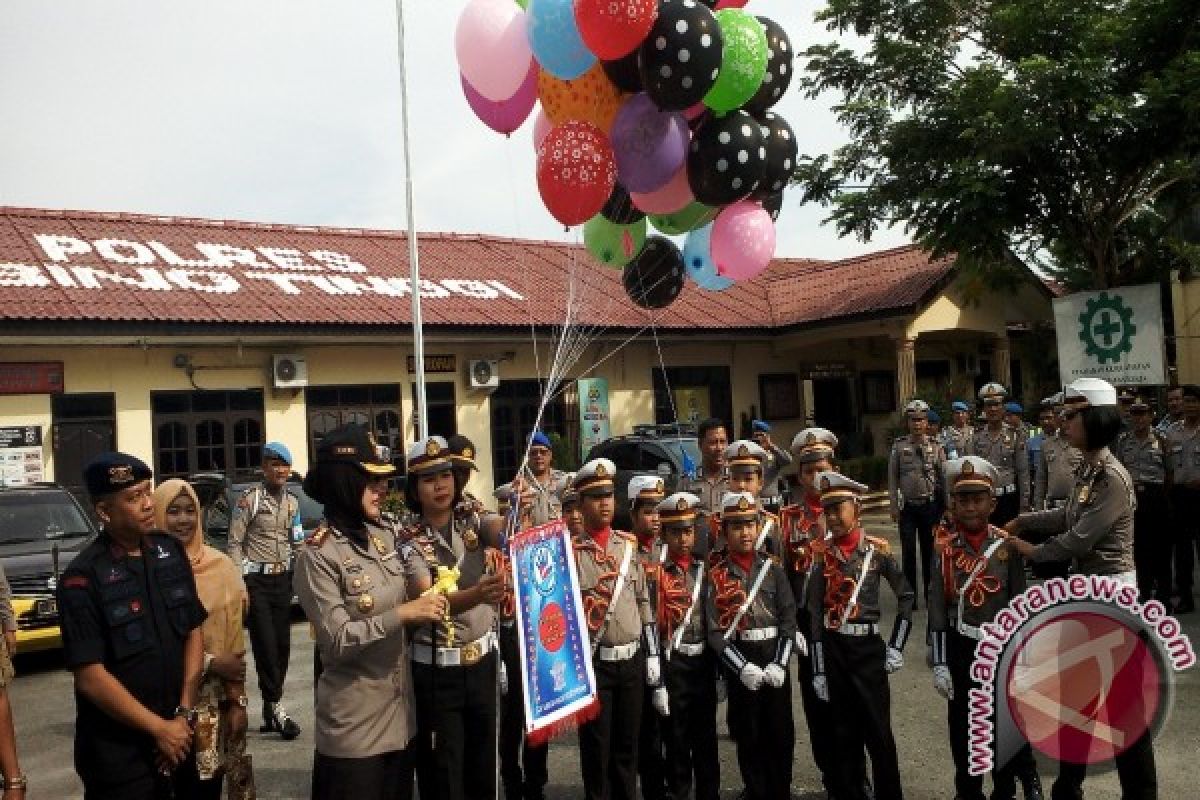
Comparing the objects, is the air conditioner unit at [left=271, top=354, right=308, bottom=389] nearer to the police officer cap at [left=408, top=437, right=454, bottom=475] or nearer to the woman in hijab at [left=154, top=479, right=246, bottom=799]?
the woman in hijab at [left=154, top=479, right=246, bottom=799]

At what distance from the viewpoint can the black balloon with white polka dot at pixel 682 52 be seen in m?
5.19

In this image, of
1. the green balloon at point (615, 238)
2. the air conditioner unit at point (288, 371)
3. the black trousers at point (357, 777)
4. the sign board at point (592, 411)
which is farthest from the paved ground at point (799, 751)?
the sign board at point (592, 411)

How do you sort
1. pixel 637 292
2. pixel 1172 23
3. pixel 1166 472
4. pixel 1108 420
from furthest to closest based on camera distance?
pixel 1172 23, pixel 1166 472, pixel 637 292, pixel 1108 420

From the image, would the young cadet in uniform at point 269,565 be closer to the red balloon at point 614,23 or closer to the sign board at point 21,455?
the red balloon at point 614,23

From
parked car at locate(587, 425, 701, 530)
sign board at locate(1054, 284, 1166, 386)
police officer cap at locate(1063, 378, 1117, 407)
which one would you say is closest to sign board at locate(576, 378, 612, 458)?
parked car at locate(587, 425, 701, 530)

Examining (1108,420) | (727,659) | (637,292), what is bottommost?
(727,659)

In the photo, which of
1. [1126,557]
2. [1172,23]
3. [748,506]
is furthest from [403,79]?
[1126,557]

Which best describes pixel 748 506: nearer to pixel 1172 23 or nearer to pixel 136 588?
pixel 136 588

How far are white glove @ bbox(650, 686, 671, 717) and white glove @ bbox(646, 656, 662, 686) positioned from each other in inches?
1.6

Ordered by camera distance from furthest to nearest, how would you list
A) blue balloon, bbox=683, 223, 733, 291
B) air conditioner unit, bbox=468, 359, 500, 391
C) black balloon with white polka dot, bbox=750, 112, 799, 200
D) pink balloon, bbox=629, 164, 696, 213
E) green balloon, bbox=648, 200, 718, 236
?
air conditioner unit, bbox=468, 359, 500, 391 → blue balloon, bbox=683, 223, 733, 291 → green balloon, bbox=648, 200, 718, 236 → pink balloon, bbox=629, 164, 696, 213 → black balloon with white polka dot, bbox=750, 112, 799, 200

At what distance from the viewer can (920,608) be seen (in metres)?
8.91

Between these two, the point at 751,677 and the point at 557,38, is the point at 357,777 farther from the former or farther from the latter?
the point at 557,38

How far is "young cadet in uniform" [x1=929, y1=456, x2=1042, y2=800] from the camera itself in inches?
175

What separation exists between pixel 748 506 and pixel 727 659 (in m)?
0.78
